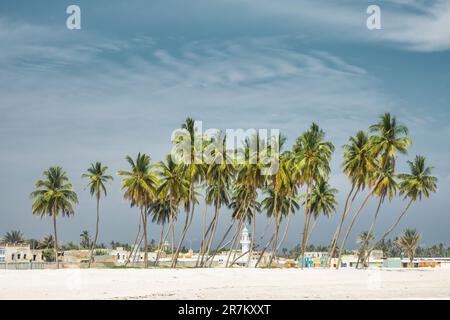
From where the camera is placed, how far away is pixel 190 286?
32.8 meters

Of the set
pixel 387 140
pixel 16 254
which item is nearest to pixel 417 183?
pixel 387 140

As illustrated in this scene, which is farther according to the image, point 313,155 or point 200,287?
point 313,155

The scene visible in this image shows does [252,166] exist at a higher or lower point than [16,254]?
higher

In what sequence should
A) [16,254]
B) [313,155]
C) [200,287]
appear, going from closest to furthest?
1. [200,287]
2. [313,155]
3. [16,254]

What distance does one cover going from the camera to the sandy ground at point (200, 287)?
90.8 ft

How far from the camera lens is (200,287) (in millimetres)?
32312

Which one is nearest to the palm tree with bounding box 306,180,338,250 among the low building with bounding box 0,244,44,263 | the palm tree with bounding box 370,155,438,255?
the palm tree with bounding box 370,155,438,255

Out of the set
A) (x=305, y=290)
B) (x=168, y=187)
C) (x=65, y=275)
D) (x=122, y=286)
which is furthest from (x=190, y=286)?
(x=168, y=187)

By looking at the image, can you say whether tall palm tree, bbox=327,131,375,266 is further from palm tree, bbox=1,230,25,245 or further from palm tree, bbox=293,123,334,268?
palm tree, bbox=1,230,25,245

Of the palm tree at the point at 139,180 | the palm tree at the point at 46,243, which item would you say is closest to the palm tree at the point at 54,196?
the palm tree at the point at 139,180

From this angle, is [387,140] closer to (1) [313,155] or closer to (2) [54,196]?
(1) [313,155]

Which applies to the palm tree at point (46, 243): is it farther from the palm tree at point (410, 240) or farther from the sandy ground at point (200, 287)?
the sandy ground at point (200, 287)
